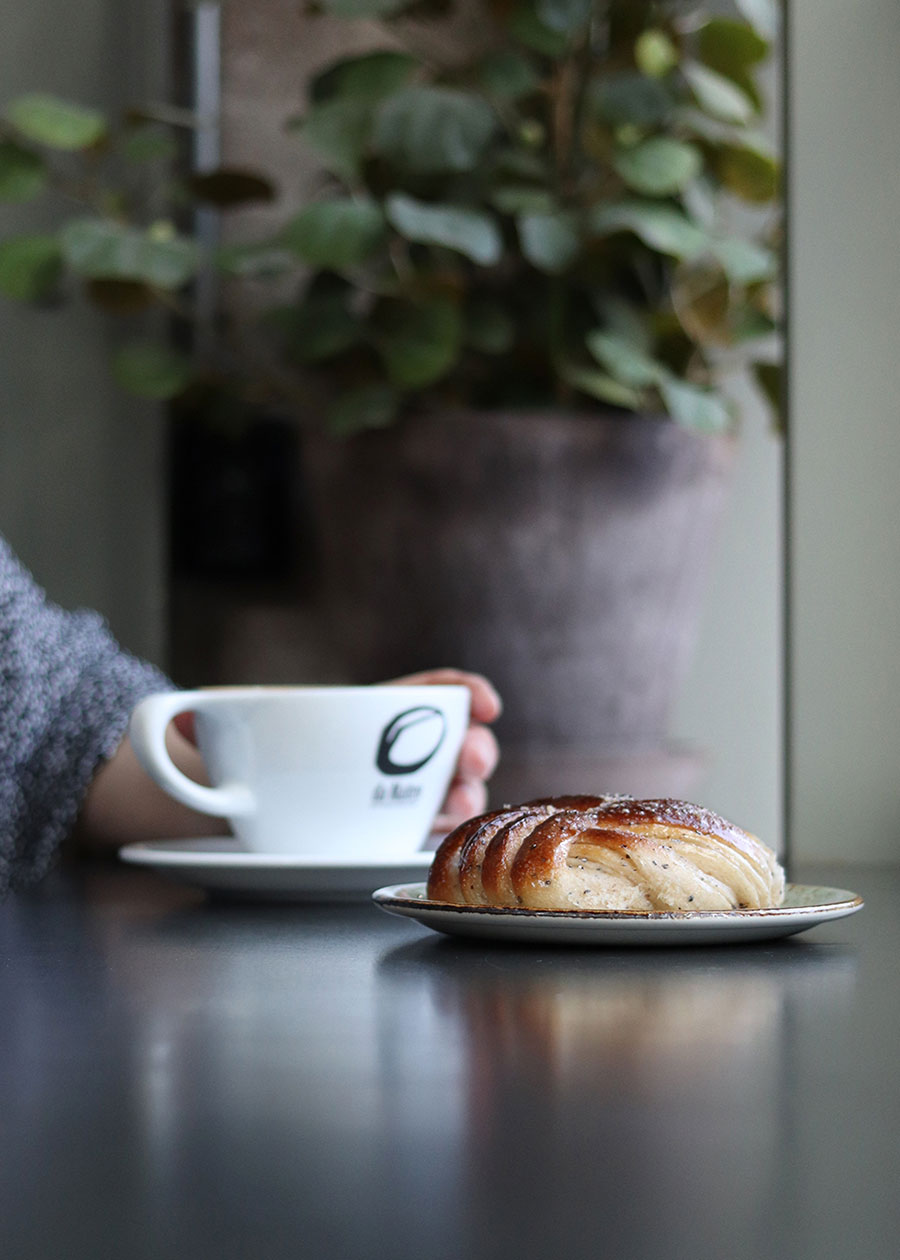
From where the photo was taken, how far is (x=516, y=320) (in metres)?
2.26

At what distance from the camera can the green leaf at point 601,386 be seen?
1.99 meters

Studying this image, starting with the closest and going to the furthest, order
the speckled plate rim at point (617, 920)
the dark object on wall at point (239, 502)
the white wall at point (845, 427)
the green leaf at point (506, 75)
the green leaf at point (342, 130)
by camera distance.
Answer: the speckled plate rim at point (617, 920) < the white wall at point (845, 427) < the green leaf at point (342, 130) < the green leaf at point (506, 75) < the dark object on wall at point (239, 502)

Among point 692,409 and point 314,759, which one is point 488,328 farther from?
point 314,759

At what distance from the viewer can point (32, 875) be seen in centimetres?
74

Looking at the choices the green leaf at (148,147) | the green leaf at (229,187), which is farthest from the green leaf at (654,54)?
the green leaf at (148,147)

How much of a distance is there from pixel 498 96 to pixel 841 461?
1651mm

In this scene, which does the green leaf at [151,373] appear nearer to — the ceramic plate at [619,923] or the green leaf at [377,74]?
the green leaf at [377,74]

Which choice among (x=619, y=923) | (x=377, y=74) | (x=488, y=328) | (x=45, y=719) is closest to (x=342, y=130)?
(x=377, y=74)

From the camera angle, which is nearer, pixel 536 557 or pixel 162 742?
pixel 162 742

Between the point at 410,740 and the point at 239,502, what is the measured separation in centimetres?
191

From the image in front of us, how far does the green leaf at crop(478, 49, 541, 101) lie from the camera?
212cm

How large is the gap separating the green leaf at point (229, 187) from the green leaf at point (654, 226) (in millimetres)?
529

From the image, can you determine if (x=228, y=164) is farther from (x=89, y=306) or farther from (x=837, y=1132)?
(x=837, y=1132)

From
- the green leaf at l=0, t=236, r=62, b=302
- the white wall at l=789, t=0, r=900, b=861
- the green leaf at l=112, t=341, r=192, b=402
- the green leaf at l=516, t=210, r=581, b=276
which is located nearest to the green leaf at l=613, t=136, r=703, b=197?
the green leaf at l=516, t=210, r=581, b=276
